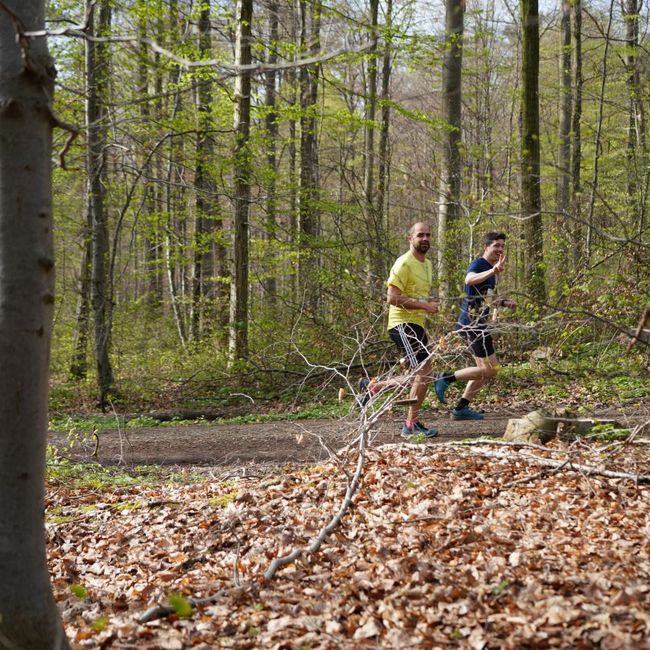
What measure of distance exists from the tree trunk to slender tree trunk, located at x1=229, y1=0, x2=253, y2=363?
10940 millimetres

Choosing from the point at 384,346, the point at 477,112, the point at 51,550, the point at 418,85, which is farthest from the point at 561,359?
the point at 418,85

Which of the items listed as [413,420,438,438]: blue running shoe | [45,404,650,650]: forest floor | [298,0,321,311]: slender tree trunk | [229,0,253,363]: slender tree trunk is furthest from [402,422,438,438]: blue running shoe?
[298,0,321,311]: slender tree trunk

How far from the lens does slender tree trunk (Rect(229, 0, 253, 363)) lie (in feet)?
44.2

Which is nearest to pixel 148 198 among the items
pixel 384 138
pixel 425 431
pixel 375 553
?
pixel 384 138

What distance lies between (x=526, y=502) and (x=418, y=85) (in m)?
24.9

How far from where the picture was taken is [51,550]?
5.07m

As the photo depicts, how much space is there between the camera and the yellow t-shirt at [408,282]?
7.17 m

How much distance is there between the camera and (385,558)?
405cm

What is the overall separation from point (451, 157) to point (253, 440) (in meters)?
8.20

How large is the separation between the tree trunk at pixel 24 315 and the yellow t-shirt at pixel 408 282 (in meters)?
4.78

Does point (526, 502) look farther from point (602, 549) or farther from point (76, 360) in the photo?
point (76, 360)

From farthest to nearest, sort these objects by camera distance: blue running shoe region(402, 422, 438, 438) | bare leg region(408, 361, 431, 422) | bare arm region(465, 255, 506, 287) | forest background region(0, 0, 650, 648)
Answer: blue running shoe region(402, 422, 438, 438), bare arm region(465, 255, 506, 287), bare leg region(408, 361, 431, 422), forest background region(0, 0, 650, 648)

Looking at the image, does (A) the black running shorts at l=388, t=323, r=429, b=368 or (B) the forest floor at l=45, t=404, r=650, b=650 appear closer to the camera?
(B) the forest floor at l=45, t=404, r=650, b=650

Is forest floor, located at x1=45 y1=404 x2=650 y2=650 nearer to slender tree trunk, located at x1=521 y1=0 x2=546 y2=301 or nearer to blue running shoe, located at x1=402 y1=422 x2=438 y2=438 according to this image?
blue running shoe, located at x1=402 y1=422 x2=438 y2=438
